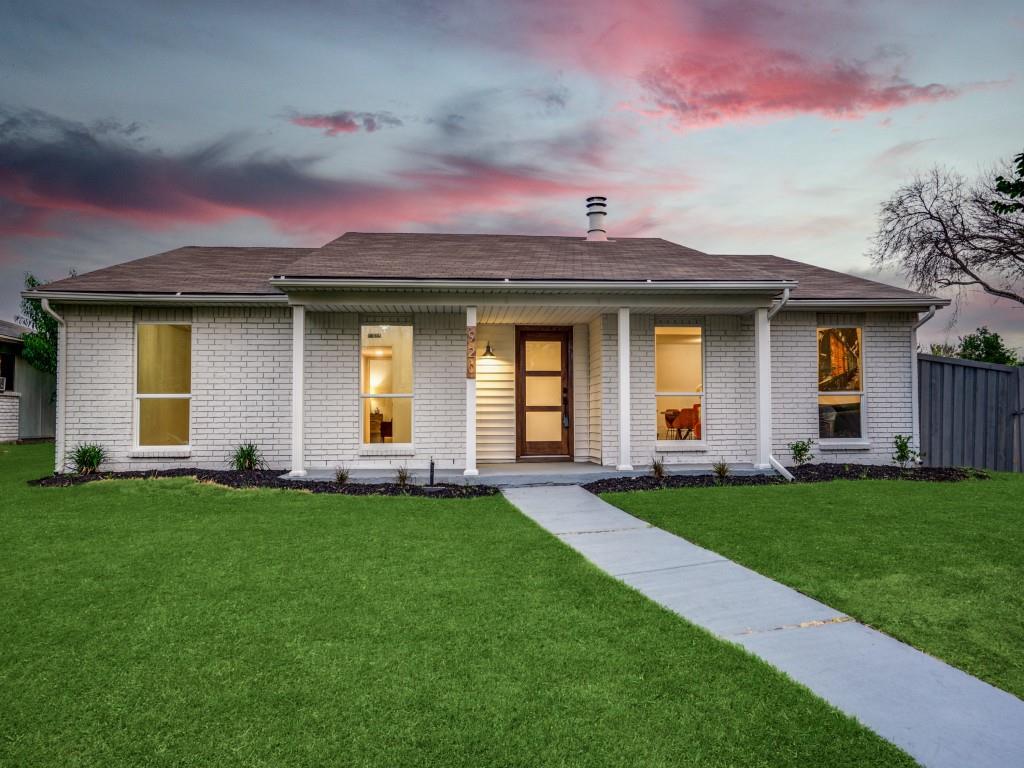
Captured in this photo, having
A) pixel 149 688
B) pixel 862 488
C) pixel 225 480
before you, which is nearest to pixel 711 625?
pixel 149 688

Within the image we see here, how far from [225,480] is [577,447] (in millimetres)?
5851

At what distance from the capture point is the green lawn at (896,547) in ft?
10.6

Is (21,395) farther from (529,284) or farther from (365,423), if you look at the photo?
(529,284)

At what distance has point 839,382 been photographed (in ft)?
35.7

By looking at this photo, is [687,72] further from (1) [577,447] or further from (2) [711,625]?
(2) [711,625]

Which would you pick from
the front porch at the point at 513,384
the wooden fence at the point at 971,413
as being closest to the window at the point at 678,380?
the front porch at the point at 513,384

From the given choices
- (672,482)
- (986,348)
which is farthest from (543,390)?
(986,348)

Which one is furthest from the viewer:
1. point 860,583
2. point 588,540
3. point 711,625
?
point 588,540

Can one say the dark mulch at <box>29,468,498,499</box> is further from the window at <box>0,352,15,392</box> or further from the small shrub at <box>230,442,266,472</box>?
the window at <box>0,352,15,392</box>

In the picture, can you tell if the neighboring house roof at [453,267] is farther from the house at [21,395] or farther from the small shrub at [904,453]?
the house at [21,395]

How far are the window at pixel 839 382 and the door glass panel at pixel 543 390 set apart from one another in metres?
4.63

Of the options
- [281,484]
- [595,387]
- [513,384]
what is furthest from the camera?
[513,384]

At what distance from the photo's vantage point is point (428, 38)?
1101 cm

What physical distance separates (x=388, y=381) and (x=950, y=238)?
61.1ft
